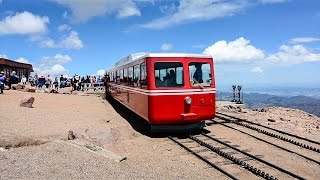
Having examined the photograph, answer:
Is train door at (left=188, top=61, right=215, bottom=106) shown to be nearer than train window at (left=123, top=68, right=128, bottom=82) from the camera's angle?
Yes

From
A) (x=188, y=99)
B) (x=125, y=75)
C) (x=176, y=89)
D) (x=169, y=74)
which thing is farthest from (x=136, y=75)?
(x=125, y=75)

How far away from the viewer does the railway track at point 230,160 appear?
927cm

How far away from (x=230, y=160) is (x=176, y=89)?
4.20m

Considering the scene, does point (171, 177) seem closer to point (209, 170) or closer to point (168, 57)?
point (209, 170)

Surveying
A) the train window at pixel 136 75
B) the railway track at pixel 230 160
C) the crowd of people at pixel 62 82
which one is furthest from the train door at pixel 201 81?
the crowd of people at pixel 62 82

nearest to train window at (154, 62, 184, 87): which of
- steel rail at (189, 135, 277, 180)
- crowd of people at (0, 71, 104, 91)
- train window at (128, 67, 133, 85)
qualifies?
steel rail at (189, 135, 277, 180)

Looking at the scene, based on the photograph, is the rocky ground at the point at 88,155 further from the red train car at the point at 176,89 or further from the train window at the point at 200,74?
→ the train window at the point at 200,74

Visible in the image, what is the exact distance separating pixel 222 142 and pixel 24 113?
938 centimetres

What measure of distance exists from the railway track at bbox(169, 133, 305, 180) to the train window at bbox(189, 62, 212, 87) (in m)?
1.98

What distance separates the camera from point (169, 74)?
14305mm

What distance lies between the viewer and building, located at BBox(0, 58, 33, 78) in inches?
1533

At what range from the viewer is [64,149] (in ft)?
34.2

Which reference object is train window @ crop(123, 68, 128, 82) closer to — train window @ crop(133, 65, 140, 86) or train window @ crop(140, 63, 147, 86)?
train window @ crop(133, 65, 140, 86)

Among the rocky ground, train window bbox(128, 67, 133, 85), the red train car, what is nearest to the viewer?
the rocky ground
